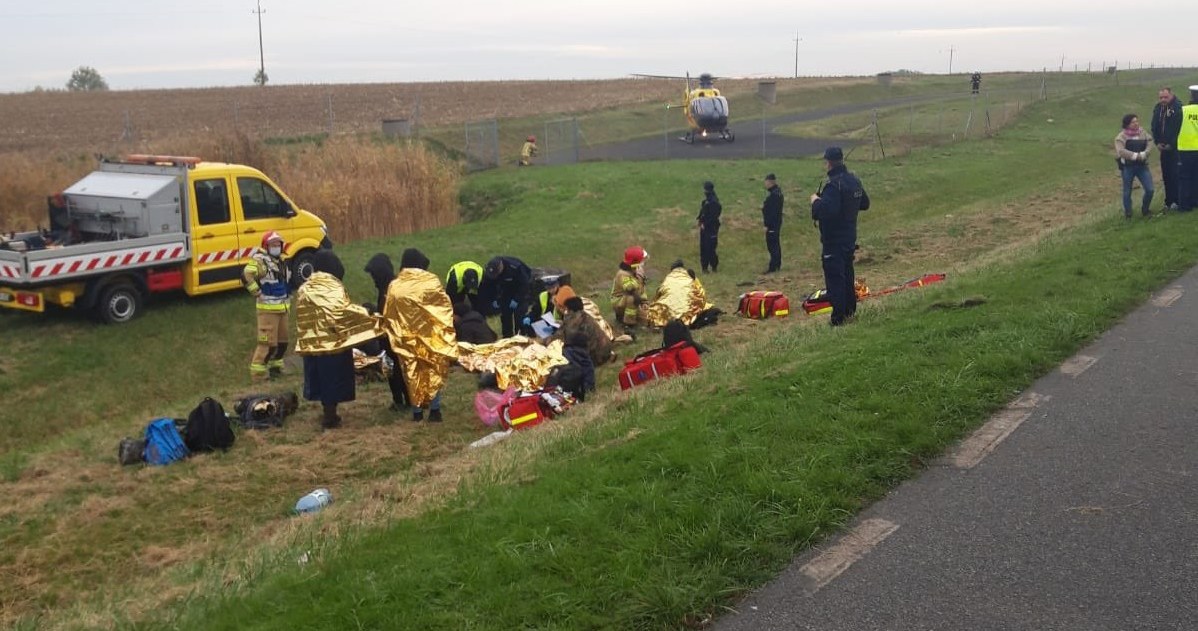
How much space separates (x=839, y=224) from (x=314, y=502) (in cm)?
595

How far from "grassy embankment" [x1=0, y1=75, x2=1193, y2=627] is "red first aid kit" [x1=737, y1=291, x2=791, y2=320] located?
1.86 feet

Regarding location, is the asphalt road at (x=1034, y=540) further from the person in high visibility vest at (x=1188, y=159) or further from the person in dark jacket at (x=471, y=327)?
the person in high visibility vest at (x=1188, y=159)

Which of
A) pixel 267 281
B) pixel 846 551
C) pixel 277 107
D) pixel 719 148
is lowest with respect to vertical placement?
pixel 846 551

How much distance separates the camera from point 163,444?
9102mm

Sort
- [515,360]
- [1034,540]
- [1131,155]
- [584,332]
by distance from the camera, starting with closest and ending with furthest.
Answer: [1034,540] → [515,360] → [584,332] → [1131,155]

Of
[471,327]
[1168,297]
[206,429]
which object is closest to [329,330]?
[206,429]

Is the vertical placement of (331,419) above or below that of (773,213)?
below

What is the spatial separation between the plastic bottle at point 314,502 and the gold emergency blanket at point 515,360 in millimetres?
2905

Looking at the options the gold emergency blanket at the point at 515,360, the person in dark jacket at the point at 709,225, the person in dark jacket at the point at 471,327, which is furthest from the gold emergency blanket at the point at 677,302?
the person in dark jacket at the point at 709,225

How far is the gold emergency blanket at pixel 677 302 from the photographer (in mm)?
13570

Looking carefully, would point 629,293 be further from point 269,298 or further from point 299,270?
point 299,270

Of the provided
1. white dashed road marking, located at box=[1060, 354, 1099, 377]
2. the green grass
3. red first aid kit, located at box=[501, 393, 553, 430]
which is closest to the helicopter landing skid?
red first aid kit, located at box=[501, 393, 553, 430]

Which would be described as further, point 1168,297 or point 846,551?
point 1168,297

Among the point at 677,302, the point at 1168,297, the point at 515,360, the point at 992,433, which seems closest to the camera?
the point at 992,433
